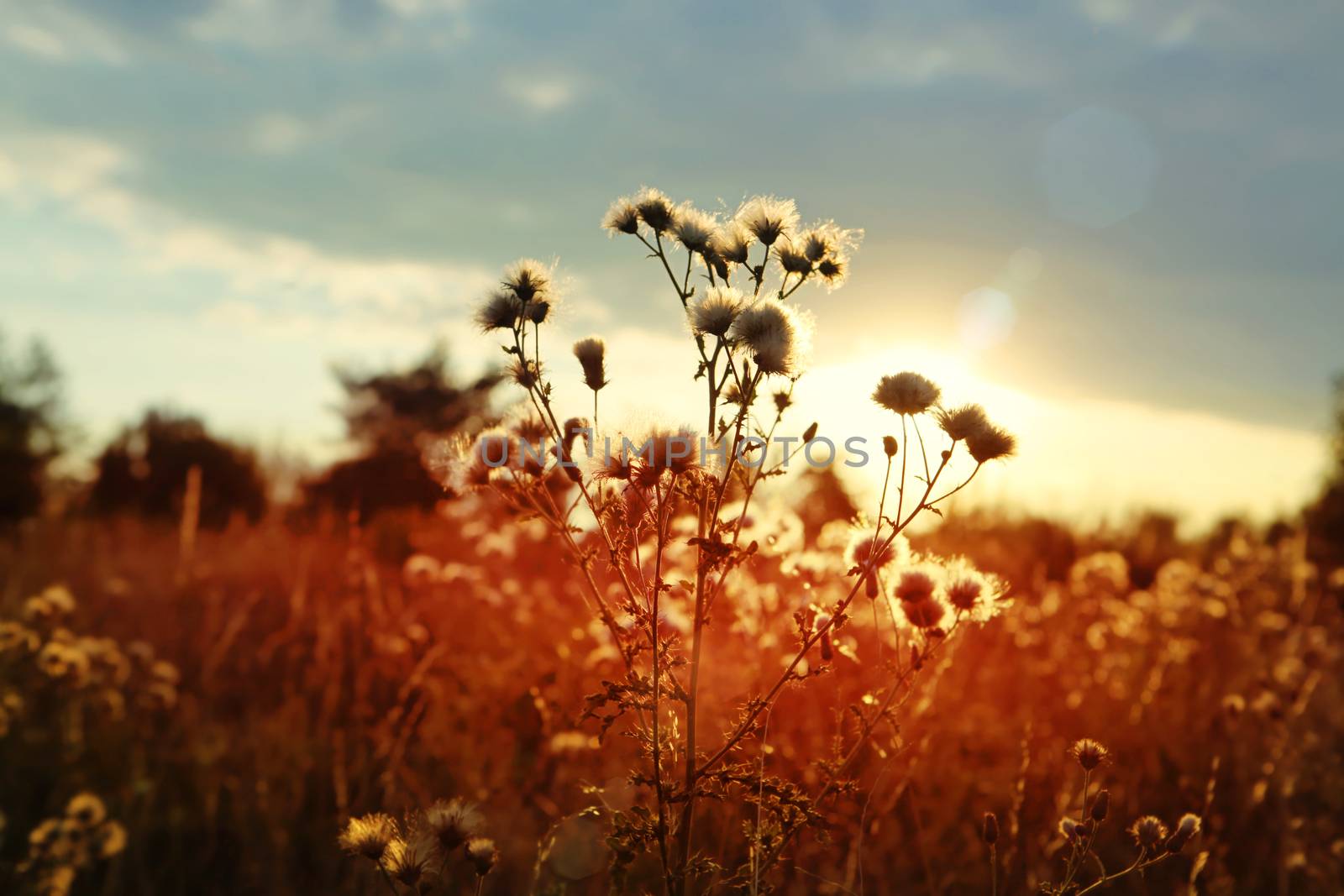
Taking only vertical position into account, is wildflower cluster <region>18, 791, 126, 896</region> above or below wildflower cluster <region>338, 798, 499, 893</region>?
below

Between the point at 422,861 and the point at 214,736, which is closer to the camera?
the point at 422,861

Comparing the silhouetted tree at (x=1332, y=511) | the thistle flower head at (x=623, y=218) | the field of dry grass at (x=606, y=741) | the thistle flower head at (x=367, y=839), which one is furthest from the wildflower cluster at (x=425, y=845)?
the silhouetted tree at (x=1332, y=511)

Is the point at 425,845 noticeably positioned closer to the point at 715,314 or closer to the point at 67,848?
the point at 715,314

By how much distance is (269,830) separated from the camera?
401cm

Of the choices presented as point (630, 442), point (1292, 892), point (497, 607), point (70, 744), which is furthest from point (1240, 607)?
point (70, 744)

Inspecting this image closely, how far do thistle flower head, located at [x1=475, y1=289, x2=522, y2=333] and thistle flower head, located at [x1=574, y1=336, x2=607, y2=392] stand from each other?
0.76 ft

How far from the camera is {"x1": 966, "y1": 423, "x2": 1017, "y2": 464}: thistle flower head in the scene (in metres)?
2.24

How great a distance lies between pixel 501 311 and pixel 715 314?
63 centimetres

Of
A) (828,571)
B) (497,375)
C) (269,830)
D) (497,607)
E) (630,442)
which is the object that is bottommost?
(269,830)

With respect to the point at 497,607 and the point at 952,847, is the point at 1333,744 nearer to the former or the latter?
the point at 952,847

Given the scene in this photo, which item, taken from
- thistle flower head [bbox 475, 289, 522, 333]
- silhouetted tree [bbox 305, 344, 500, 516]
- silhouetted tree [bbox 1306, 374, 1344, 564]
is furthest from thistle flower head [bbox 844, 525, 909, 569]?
silhouetted tree [bbox 1306, 374, 1344, 564]

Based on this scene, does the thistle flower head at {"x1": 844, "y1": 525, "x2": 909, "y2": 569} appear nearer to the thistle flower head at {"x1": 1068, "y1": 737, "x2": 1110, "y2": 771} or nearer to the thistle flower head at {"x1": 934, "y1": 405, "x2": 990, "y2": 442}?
the thistle flower head at {"x1": 934, "y1": 405, "x2": 990, "y2": 442}

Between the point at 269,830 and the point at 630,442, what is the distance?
2953 millimetres

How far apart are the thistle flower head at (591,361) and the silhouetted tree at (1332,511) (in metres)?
21.3
